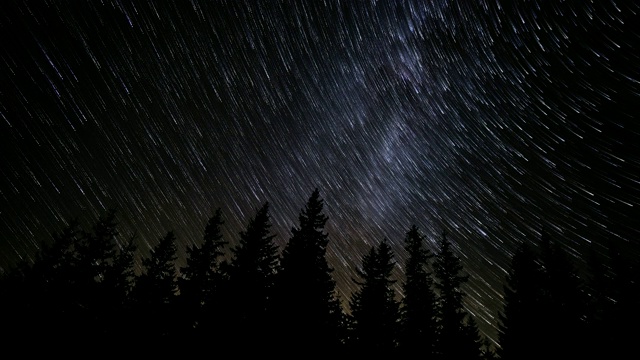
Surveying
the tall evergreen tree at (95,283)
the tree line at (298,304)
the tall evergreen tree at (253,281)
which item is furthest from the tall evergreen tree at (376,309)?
the tall evergreen tree at (95,283)

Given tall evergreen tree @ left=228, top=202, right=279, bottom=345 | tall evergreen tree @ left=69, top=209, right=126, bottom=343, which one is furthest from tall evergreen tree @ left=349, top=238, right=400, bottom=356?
tall evergreen tree @ left=69, top=209, right=126, bottom=343

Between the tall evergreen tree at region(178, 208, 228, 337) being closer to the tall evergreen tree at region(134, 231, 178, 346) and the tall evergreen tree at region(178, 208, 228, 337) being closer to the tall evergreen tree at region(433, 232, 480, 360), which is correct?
the tall evergreen tree at region(134, 231, 178, 346)

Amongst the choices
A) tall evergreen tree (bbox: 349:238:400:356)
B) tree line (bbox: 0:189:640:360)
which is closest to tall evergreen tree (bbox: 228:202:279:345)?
tree line (bbox: 0:189:640:360)

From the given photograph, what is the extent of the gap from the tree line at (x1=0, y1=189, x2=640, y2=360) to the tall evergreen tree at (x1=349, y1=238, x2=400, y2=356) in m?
0.05

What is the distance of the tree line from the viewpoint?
11797 mm

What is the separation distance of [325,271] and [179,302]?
598cm

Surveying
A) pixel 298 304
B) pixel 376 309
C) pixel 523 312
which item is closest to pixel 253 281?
pixel 298 304

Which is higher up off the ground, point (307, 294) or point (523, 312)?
point (523, 312)

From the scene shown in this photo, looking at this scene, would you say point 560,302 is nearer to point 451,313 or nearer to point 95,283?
point 451,313

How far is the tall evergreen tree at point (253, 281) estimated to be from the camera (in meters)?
11.3

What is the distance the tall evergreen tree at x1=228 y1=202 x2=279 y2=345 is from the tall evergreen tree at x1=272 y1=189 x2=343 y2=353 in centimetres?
64

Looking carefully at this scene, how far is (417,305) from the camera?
1608cm

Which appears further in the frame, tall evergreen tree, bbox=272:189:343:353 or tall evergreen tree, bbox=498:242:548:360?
tall evergreen tree, bbox=498:242:548:360

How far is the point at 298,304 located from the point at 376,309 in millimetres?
5174
